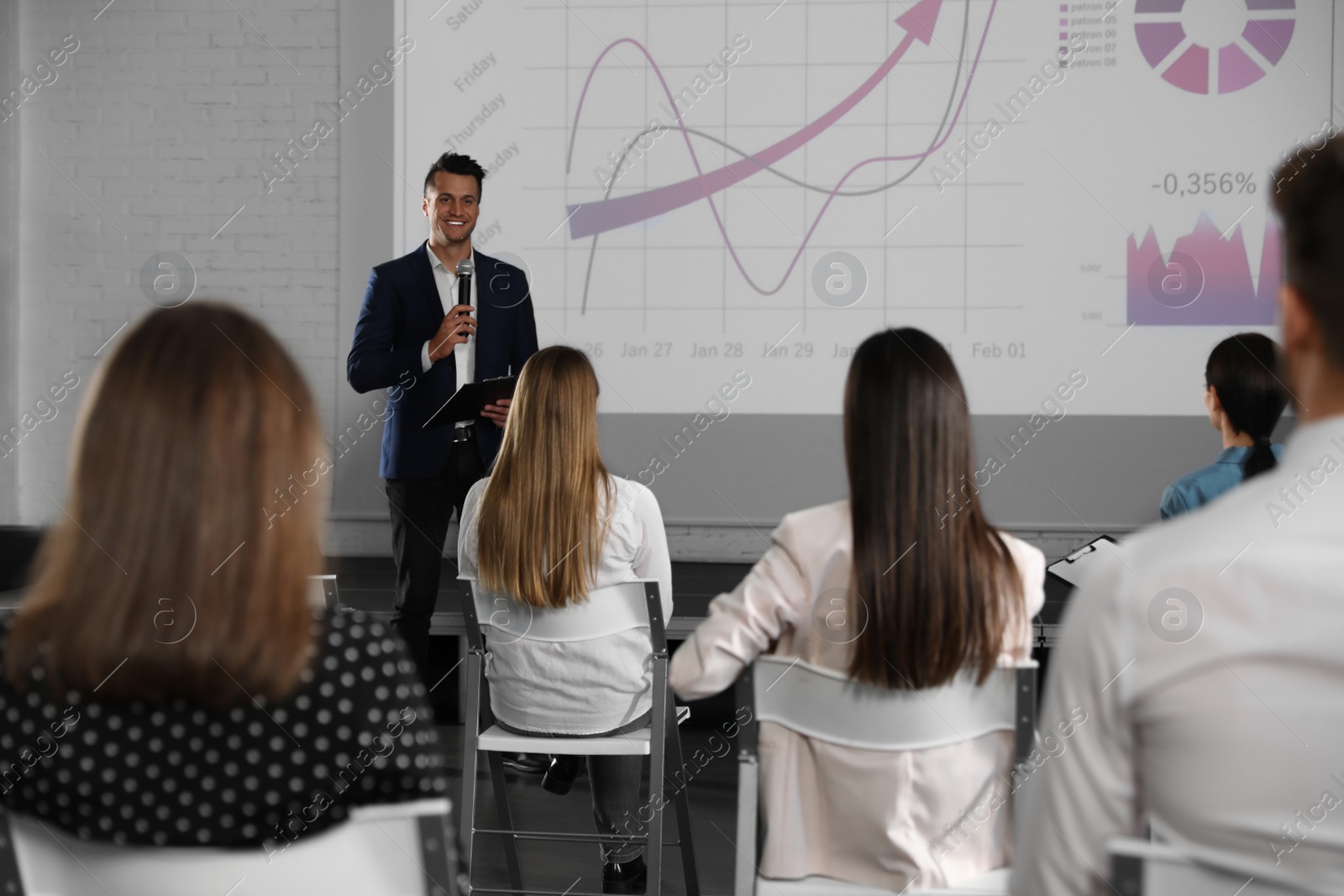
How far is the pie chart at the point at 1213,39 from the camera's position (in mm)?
4016

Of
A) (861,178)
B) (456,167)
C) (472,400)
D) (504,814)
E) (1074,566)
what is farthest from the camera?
(861,178)

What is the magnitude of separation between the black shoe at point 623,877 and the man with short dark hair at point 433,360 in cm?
112

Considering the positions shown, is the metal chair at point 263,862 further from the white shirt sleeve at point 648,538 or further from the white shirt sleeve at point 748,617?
the white shirt sleeve at point 648,538

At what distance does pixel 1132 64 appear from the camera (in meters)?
4.04

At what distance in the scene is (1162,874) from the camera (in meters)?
0.74

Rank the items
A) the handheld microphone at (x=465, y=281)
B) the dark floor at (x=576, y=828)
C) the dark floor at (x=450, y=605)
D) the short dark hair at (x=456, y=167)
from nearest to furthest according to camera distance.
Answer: the dark floor at (x=576, y=828) → the handheld microphone at (x=465, y=281) → the short dark hair at (x=456, y=167) → the dark floor at (x=450, y=605)

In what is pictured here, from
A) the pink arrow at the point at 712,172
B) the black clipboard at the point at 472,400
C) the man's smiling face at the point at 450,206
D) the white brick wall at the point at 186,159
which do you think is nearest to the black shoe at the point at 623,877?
the black clipboard at the point at 472,400

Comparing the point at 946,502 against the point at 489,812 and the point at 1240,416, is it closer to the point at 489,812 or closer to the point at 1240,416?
the point at 1240,416

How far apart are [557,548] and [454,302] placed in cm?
163

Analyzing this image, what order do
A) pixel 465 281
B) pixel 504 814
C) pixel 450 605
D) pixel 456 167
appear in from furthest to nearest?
pixel 450 605
pixel 456 167
pixel 465 281
pixel 504 814

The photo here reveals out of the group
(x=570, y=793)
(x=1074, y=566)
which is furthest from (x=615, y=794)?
(x=1074, y=566)

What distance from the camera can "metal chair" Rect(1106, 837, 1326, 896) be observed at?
71 centimetres

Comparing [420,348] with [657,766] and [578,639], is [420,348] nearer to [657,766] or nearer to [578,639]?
[578,639]

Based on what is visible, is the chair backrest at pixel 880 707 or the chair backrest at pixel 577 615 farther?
the chair backrest at pixel 577 615
